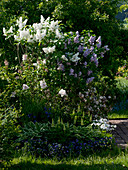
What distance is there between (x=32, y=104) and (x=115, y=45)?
3.90m

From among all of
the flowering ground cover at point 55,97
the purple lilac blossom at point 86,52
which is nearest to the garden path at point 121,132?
the flowering ground cover at point 55,97

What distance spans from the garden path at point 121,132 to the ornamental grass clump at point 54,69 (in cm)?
86

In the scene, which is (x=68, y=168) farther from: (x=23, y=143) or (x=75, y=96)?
(x=75, y=96)

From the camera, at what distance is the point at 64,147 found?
15.4ft

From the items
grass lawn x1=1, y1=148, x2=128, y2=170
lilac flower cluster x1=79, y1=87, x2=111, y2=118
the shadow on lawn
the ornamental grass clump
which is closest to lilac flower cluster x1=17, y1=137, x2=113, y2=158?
grass lawn x1=1, y1=148, x2=128, y2=170

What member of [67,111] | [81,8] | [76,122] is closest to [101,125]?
[76,122]

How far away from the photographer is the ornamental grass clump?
552 centimetres

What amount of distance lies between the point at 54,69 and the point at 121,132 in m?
2.25

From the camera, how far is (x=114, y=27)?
332 inches

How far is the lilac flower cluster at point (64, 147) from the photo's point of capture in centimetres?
460

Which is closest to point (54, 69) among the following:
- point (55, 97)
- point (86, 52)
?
point (55, 97)

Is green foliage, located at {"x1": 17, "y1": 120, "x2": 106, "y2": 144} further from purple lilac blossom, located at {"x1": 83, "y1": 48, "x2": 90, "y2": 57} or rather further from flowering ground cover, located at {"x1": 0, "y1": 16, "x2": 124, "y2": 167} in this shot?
purple lilac blossom, located at {"x1": 83, "y1": 48, "x2": 90, "y2": 57}

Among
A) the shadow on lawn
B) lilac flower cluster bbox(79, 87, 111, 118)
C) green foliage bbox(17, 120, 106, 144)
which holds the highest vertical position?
lilac flower cluster bbox(79, 87, 111, 118)

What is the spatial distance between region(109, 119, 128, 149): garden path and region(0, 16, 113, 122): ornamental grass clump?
2.82 ft
